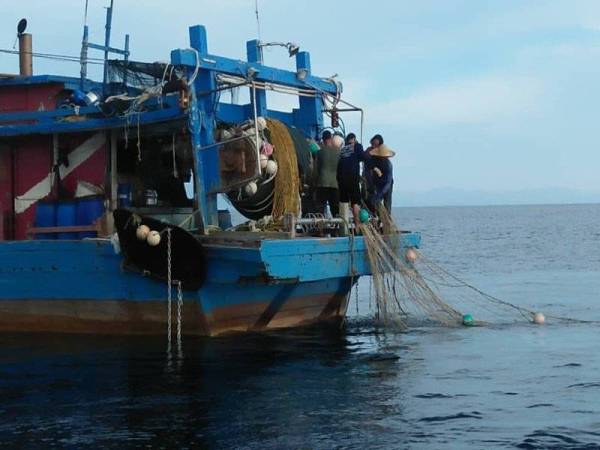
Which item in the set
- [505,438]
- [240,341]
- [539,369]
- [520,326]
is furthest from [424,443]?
[520,326]

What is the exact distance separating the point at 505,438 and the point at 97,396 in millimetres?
4138

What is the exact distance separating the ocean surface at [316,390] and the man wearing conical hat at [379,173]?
2004 mm

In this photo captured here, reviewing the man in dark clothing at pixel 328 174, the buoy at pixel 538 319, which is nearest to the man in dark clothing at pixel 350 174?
the man in dark clothing at pixel 328 174

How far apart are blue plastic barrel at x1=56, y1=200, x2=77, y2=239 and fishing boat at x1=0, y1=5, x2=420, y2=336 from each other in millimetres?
17

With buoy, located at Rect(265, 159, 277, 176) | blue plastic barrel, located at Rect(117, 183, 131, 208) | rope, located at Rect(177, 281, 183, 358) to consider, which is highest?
buoy, located at Rect(265, 159, 277, 176)

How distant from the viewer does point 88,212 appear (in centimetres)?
1258

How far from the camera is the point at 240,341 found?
40.2ft

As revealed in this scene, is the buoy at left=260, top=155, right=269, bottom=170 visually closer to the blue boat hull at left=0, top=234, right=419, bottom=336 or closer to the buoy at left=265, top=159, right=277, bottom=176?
the buoy at left=265, top=159, right=277, bottom=176

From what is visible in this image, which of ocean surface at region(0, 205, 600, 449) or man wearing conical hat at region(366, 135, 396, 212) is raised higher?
man wearing conical hat at region(366, 135, 396, 212)

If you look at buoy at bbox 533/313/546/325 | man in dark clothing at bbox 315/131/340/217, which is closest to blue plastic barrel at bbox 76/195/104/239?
man in dark clothing at bbox 315/131/340/217

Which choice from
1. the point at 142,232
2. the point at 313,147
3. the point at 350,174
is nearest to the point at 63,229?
the point at 142,232

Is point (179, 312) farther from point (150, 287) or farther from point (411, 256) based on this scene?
point (411, 256)

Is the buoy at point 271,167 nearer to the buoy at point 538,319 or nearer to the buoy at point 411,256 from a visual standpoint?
the buoy at point 411,256

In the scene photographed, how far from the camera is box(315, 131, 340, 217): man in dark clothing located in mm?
13156
